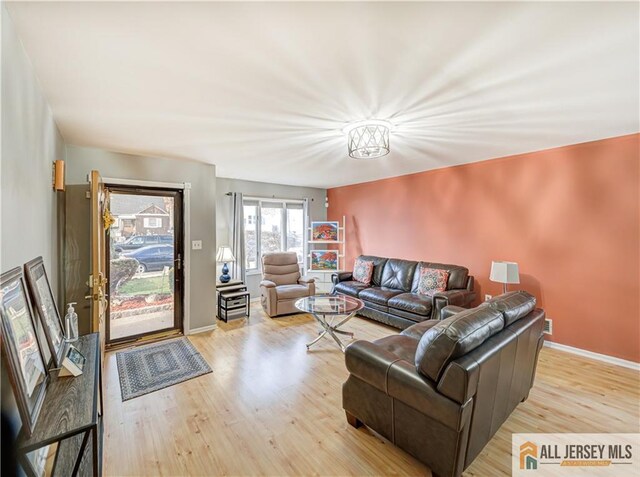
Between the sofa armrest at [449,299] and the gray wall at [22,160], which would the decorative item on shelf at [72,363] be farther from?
the sofa armrest at [449,299]

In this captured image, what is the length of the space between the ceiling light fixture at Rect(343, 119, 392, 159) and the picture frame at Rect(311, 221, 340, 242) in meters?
3.76

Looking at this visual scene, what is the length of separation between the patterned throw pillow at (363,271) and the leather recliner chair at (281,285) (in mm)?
841

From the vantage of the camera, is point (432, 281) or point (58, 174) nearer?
point (58, 174)

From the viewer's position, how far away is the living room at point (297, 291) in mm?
1415

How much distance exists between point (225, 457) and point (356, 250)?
482 centimetres

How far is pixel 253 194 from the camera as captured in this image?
5875 millimetres

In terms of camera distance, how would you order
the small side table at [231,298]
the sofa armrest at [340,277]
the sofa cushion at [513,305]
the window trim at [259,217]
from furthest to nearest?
the window trim at [259,217] → the sofa armrest at [340,277] → the small side table at [231,298] → the sofa cushion at [513,305]

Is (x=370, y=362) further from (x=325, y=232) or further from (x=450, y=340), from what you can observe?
(x=325, y=232)

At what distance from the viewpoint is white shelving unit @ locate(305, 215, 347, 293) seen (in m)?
6.27

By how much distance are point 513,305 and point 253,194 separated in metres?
4.87

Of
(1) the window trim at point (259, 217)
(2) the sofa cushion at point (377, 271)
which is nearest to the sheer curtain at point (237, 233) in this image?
(1) the window trim at point (259, 217)

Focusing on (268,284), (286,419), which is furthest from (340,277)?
(286,419)

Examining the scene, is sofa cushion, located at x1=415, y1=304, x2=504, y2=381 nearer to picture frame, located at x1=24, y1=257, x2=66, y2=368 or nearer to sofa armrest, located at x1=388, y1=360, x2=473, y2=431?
sofa armrest, located at x1=388, y1=360, x2=473, y2=431

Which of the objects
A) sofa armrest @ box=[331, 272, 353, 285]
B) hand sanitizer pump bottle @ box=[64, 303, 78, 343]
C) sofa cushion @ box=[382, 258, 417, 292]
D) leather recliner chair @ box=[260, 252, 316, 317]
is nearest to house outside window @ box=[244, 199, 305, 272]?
leather recliner chair @ box=[260, 252, 316, 317]
